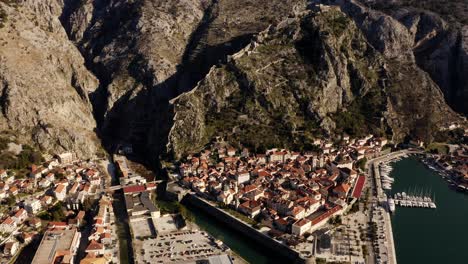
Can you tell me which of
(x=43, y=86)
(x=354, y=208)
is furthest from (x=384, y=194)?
(x=43, y=86)

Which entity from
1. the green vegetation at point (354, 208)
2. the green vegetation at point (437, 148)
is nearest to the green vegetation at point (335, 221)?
the green vegetation at point (354, 208)

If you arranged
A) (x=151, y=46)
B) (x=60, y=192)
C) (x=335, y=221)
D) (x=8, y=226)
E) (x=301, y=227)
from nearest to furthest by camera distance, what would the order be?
(x=301, y=227) → (x=8, y=226) → (x=335, y=221) → (x=60, y=192) → (x=151, y=46)

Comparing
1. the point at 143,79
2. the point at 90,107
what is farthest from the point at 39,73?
the point at 143,79

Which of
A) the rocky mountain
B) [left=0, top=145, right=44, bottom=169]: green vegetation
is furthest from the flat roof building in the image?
the rocky mountain

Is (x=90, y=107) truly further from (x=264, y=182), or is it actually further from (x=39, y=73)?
(x=264, y=182)

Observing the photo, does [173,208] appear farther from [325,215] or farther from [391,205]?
[391,205]

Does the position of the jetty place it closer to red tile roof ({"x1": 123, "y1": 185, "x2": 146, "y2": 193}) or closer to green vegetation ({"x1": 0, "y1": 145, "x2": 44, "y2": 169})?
red tile roof ({"x1": 123, "y1": 185, "x2": 146, "y2": 193})

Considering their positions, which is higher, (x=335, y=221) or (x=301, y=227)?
(x=335, y=221)
